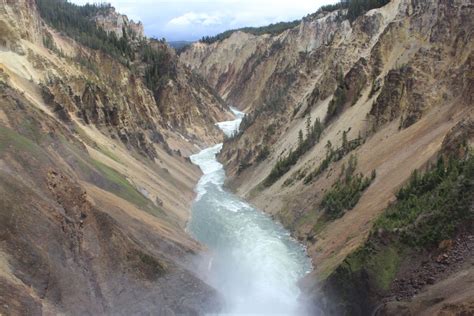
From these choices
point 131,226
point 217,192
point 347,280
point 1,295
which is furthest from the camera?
point 217,192

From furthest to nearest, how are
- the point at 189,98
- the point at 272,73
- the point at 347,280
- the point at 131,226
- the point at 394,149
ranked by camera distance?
the point at 272,73, the point at 189,98, the point at 394,149, the point at 131,226, the point at 347,280

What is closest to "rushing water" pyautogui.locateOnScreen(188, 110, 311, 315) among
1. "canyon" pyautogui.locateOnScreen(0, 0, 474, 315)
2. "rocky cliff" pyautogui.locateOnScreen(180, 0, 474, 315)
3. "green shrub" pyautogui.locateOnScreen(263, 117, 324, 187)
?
"canyon" pyautogui.locateOnScreen(0, 0, 474, 315)

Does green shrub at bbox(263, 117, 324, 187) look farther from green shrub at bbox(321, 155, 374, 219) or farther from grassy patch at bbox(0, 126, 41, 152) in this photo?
grassy patch at bbox(0, 126, 41, 152)

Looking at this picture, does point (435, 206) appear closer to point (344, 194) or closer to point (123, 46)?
point (344, 194)

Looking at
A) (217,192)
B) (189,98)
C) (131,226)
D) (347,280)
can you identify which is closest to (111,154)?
(217,192)

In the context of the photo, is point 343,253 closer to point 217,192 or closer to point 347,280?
point 347,280

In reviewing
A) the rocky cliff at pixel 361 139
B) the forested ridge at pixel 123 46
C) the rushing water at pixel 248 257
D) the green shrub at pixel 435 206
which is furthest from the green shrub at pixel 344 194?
the forested ridge at pixel 123 46

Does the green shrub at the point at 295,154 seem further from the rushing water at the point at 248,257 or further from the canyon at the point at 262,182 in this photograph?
the rushing water at the point at 248,257
